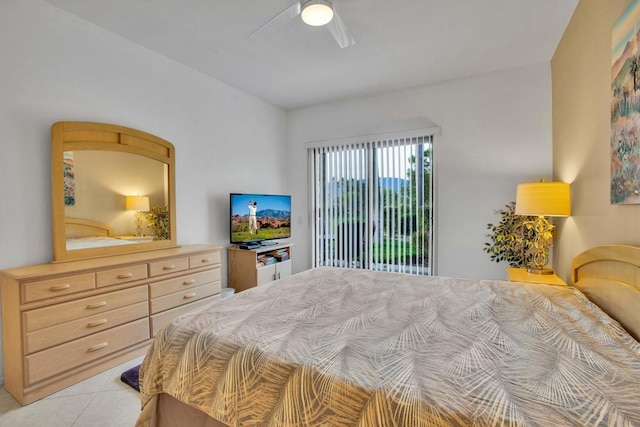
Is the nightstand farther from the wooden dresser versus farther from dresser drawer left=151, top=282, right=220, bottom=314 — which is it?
the wooden dresser

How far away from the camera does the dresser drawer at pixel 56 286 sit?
1.81 metres

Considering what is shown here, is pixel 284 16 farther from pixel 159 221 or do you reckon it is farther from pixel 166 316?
pixel 166 316

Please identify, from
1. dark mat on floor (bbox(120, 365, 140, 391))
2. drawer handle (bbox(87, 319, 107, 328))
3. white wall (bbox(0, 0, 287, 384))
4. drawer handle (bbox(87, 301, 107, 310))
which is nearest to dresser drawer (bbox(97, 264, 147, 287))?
drawer handle (bbox(87, 301, 107, 310))

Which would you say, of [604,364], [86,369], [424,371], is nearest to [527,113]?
[604,364]

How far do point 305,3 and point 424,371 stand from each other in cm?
226

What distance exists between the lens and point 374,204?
13.6 ft

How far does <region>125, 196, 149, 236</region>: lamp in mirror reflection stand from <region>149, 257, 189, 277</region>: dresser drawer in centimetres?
46

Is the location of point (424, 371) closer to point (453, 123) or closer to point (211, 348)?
point (211, 348)

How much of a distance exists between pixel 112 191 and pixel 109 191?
0.02 m

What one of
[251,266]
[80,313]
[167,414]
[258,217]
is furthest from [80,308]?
[258,217]

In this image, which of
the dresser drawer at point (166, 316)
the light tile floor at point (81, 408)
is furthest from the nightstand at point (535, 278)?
the light tile floor at point (81, 408)

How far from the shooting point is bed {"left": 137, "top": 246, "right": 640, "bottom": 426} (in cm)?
79

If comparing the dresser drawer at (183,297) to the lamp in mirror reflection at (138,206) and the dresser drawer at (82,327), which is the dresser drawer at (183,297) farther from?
the lamp in mirror reflection at (138,206)

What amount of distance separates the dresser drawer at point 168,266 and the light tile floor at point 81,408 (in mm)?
837
